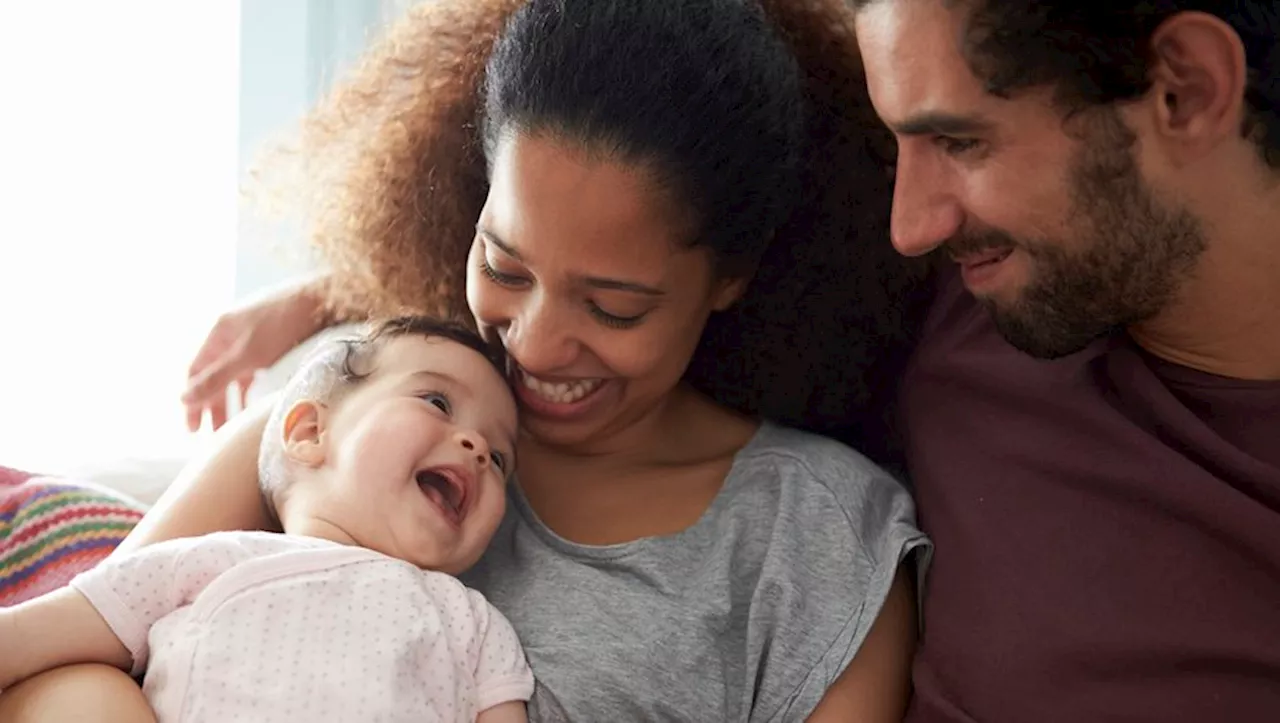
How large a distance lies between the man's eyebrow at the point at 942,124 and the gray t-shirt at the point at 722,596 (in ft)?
1.31

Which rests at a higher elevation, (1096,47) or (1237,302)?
(1096,47)

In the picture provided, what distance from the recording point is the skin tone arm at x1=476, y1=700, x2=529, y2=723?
4.81ft

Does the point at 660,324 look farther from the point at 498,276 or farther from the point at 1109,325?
the point at 1109,325

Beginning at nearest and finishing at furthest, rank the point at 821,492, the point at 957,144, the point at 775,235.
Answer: the point at 957,144 < the point at 821,492 < the point at 775,235

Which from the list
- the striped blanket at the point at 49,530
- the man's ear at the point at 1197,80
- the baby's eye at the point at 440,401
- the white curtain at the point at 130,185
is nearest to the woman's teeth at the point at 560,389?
the baby's eye at the point at 440,401

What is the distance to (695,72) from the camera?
4.99 feet

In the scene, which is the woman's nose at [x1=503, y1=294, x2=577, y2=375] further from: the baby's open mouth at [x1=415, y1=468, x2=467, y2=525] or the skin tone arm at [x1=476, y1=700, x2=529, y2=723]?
the skin tone arm at [x1=476, y1=700, x2=529, y2=723]

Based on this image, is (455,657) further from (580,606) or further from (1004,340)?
(1004,340)

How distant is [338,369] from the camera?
5.33ft

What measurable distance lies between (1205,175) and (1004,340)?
0.28 m

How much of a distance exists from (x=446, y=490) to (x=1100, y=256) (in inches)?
25.6

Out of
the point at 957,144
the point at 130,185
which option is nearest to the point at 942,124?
the point at 957,144

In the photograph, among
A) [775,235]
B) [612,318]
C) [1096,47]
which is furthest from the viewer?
[775,235]

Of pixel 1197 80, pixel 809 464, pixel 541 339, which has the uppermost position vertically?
pixel 1197 80
